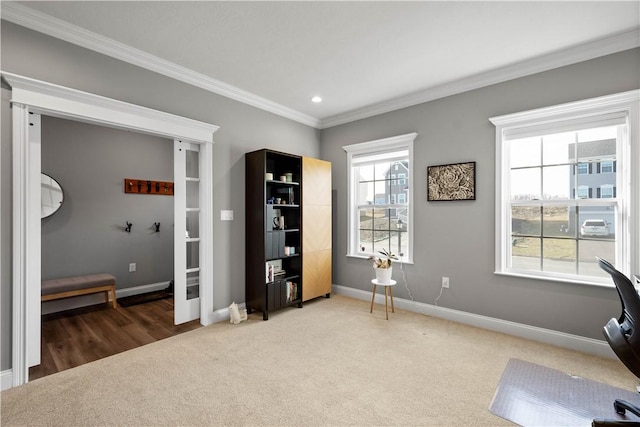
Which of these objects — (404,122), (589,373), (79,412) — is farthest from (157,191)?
(589,373)

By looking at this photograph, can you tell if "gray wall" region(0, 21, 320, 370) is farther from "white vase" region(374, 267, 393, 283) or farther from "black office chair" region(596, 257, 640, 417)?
"black office chair" region(596, 257, 640, 417)

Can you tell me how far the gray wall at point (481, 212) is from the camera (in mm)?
2633

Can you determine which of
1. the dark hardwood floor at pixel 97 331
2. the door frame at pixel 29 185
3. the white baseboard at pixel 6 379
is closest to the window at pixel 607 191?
the dark hardwood floor at pixel 97 331

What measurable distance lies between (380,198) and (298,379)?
270cm

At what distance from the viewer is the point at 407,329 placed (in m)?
3.16

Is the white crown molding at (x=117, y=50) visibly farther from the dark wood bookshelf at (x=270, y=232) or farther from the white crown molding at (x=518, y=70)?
the white crown molding at (x=518, y=70)

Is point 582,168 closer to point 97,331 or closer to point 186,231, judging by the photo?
point 186,231

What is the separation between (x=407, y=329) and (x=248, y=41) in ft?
10.4

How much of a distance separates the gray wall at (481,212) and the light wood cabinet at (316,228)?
1.97ft

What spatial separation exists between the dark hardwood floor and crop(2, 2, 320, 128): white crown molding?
262cm

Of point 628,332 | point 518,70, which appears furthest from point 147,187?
point 628,332

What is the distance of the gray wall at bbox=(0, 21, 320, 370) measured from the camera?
7.13ft

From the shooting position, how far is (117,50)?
2594mm

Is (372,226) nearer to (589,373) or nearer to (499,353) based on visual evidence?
(499,353)
